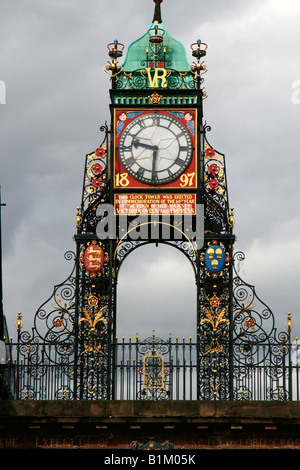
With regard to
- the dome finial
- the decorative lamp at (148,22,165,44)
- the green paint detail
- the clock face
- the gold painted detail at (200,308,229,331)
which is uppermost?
the dome finial

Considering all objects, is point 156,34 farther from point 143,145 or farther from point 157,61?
point 143,145

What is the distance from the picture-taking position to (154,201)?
41.9 meters

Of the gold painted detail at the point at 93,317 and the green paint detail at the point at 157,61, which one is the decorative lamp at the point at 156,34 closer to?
the green paint detail at the point at 157,61

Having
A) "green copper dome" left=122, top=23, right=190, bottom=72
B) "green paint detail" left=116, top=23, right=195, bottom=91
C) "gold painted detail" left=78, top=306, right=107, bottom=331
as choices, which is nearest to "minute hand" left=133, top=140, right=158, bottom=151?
"green paint detail" left=116, top=23, right=195, bottom=91

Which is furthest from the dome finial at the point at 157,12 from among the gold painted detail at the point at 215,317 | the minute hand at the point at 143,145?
the gold painted detail at the point at 215,317

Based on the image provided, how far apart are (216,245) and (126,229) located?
262 cm

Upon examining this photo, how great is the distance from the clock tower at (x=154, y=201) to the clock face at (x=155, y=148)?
1.1 inches

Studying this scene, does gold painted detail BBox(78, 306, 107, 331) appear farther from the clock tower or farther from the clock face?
the clock face

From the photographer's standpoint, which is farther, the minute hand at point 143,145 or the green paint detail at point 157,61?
the green paint detail at point 157,61

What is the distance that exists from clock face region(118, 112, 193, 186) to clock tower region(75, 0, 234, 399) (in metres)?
0.03

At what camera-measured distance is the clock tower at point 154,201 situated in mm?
41125

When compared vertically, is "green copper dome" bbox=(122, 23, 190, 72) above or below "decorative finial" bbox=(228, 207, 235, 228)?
above

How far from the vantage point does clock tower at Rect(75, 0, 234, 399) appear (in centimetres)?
4112
